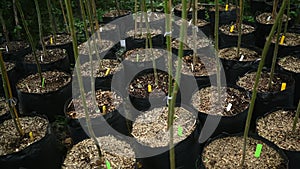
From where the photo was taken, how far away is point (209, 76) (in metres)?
2.03

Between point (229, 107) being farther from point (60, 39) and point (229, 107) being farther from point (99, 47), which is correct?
point (60, 39)

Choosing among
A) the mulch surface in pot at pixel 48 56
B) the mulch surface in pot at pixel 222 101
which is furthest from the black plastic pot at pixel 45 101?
the mulch surface in pot at pixel 222 101

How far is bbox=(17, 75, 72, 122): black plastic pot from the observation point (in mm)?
2021

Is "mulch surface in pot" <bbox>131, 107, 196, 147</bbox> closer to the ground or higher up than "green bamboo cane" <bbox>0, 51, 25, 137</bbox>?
closer to the ground

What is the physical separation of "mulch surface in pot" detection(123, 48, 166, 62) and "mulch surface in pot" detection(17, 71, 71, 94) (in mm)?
485

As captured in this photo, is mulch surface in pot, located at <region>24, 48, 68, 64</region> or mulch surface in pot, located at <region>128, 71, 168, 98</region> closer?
mulch surface in pot, located at <region>128, 71, 168, 98</region>

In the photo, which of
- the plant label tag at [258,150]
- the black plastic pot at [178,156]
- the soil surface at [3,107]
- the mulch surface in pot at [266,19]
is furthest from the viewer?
the mulch surface in pot at [266,19]

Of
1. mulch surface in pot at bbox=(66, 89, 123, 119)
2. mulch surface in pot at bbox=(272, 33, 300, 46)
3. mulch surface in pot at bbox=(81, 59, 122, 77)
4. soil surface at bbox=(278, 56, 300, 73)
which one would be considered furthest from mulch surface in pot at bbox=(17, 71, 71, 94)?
mulch surface in pot at bbox=(272, 33, 300, 46)

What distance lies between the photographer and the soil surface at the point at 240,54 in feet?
7.32

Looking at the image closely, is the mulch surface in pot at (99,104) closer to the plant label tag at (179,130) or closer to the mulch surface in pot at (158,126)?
the mulch surface in pot at (158,126)

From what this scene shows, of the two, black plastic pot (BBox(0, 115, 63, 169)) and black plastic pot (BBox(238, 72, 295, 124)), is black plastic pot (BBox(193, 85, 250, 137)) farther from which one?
black plastic pot (BBox(0, 115, 63, 169))

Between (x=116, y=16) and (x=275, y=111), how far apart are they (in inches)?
78.4

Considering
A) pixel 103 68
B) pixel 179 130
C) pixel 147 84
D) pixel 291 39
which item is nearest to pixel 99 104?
pixel 147 84

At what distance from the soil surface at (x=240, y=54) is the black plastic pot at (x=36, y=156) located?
1.32 meters
